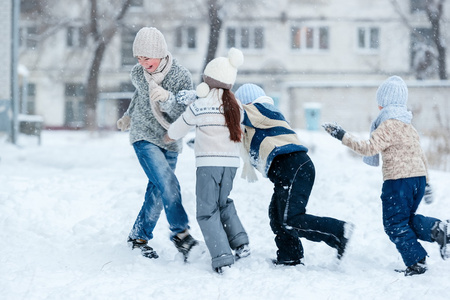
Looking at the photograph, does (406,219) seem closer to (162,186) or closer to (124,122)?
(162,186)

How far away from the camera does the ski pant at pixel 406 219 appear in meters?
3.98

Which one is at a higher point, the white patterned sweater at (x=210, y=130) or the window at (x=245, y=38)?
the window at (x=245, y=38)

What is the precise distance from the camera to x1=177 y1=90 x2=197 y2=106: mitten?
3969 mm

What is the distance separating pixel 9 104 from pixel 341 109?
410 inches

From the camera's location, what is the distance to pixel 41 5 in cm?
2228

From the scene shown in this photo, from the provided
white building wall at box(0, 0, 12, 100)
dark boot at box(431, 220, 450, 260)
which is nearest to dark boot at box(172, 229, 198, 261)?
dark boot at box(431, 220, 450, 260)

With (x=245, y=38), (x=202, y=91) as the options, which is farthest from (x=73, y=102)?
(x=202, y=91)

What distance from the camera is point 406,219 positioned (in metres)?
4.04

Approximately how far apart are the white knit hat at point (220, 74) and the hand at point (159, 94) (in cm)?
24

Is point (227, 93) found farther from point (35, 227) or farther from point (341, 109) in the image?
point (341, 109)

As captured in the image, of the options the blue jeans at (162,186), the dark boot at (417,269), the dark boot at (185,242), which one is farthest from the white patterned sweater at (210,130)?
the dark boot at (417,269)

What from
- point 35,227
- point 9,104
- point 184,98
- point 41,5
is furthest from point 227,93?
point 41,5

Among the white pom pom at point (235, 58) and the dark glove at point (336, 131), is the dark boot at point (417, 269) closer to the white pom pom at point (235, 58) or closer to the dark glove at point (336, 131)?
the dark glove at point (336, 131)

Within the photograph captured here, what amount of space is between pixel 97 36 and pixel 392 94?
1498cm
